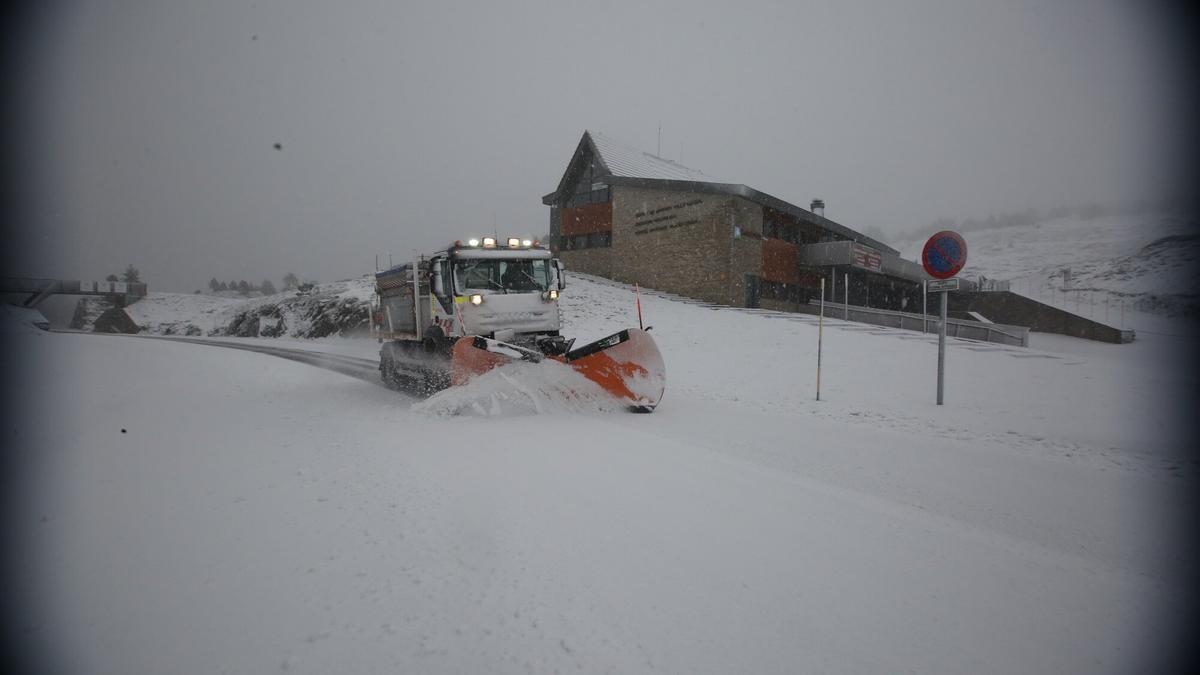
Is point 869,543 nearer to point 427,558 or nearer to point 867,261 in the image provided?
point 427,558

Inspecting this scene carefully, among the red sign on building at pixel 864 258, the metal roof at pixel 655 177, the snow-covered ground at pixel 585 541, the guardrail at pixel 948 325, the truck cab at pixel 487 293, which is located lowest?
the snow-covered ground at pixel 585 541

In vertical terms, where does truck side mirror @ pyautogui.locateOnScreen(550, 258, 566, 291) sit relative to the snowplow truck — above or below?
above

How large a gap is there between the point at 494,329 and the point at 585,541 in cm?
564

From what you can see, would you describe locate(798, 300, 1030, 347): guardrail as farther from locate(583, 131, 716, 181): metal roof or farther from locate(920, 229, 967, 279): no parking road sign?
locate(920, 229, 967, 279): no parking road sign

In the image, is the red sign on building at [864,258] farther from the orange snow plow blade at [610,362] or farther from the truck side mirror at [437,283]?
the truck side mirror at [437,283]

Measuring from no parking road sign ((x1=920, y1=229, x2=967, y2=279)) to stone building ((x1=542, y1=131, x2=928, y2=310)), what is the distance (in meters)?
13.3

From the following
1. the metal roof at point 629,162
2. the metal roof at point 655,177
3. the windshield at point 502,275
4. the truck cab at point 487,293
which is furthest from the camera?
the metal roof at point 629,162

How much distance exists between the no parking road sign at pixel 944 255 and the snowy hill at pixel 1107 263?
7.54 meters

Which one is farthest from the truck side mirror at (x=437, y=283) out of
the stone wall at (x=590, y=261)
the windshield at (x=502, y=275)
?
the stone wall at (x=590, y=261)

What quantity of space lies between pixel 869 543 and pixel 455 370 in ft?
17.0

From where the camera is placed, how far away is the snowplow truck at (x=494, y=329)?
682cm

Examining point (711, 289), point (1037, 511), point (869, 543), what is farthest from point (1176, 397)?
point (711, 289)

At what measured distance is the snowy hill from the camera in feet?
128

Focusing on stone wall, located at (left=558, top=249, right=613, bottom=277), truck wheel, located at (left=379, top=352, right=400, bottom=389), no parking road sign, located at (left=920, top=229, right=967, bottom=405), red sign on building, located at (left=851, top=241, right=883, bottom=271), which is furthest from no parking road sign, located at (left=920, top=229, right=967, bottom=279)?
stone wall, located at (left=558, top=249, right=613, bottom=277)
